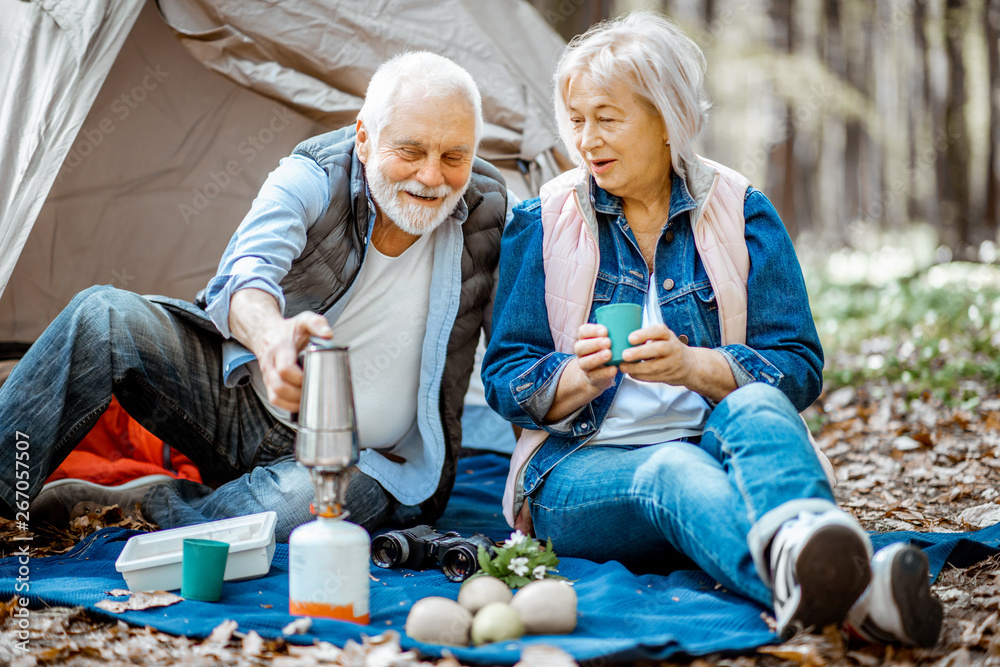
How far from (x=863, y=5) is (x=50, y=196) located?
8.87 meters

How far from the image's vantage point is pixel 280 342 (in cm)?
178

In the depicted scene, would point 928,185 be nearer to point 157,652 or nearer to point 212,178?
point 212,178

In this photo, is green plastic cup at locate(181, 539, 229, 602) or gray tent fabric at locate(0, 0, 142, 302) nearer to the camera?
green plastic cup at locate(181, 539, 229, 602)

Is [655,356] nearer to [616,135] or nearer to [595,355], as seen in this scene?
[595,355]

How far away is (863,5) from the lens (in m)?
9.39

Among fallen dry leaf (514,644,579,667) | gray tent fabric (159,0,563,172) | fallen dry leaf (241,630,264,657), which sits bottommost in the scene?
fallen dry leaf (241,630,264,657)

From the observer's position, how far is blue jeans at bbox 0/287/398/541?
218cm

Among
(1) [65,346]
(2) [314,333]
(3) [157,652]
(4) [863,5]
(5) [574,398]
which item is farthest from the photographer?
(4) [863,5]

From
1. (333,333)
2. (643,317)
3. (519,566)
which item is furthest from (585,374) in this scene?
(333,333)

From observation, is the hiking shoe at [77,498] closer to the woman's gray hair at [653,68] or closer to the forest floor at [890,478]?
the forest floor at [890,478]

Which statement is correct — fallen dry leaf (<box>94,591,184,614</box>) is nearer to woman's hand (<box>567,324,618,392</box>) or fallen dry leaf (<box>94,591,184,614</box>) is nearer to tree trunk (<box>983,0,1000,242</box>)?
woman's hand (<box>567,324,618,392</box>)

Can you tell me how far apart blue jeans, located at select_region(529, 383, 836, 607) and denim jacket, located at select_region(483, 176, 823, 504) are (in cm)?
12

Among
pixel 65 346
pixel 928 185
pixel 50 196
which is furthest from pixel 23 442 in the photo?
pixel 928 185

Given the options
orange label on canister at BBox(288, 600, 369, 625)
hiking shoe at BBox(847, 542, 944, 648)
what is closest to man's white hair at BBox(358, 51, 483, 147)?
orange label on canister at BBox(288, 600, 369, 625)
